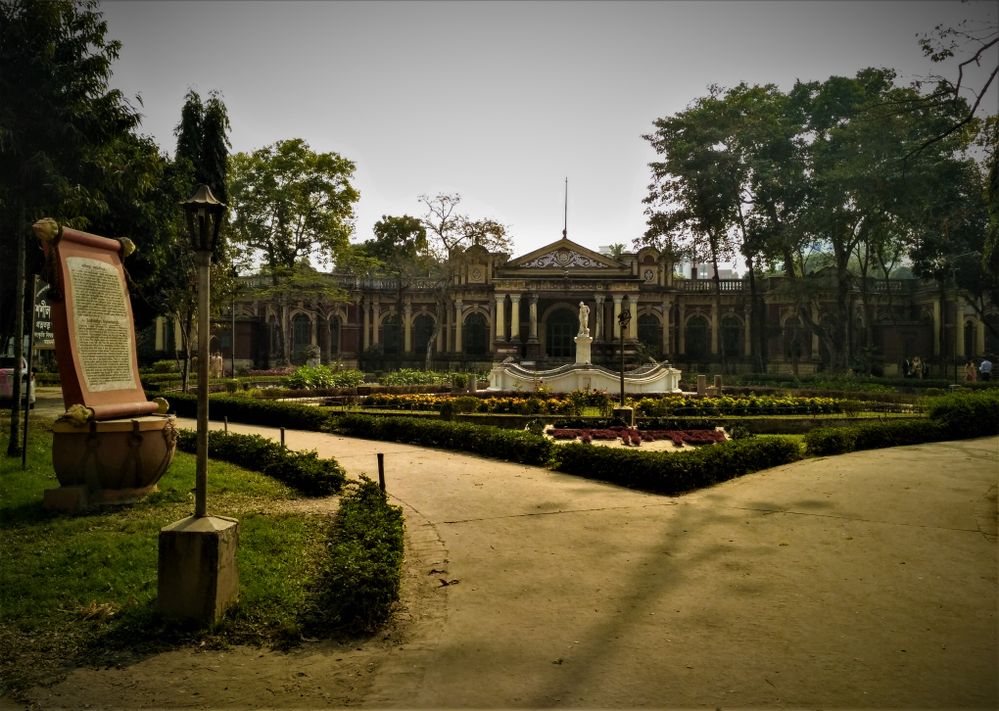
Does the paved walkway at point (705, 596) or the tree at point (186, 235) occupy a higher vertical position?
the tree at point (186, 235)

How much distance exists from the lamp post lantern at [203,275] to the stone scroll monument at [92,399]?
2554 millimetres

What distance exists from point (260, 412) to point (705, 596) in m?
12.9

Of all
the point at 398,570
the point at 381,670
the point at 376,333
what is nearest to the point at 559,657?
the point at 381,670

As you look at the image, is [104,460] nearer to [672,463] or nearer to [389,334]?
[672,463]

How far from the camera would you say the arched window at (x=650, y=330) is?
130ft

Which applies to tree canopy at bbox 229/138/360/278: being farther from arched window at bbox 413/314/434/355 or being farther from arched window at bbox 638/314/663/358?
arched window at bbox 638/314/663/358

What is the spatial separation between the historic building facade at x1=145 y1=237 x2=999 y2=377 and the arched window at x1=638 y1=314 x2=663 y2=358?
6 centimetres

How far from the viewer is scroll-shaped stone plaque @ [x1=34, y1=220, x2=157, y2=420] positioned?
6.55m

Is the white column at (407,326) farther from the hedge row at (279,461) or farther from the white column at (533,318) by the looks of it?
the hedge row at (279,461)

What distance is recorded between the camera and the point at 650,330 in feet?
131

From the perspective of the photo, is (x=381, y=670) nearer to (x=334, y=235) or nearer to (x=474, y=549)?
(x=474, y=549)

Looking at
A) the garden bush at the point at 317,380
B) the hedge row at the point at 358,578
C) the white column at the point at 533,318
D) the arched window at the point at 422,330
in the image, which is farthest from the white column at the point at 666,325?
the hedge row at the point at 358,578

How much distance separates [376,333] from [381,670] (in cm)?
3879

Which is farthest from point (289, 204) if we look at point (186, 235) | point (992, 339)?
point (992, 339)
